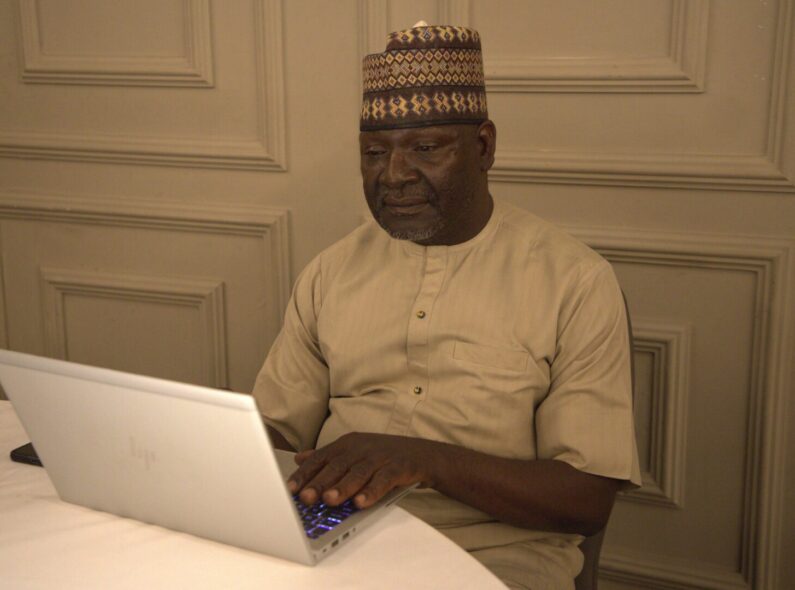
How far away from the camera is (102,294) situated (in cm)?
270

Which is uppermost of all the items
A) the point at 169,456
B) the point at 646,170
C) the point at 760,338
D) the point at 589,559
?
the point at 646,170

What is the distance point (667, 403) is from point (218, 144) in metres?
1.27

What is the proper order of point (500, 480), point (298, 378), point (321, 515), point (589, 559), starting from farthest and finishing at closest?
point (298, 378) < point (589, 559) < point (500, 480) < point (321, 515)

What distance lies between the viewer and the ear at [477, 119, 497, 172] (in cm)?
167

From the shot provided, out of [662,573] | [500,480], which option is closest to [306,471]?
[500,480]

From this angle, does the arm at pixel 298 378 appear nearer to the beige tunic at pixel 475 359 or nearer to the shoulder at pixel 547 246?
the beige tunic at pixel 475 359

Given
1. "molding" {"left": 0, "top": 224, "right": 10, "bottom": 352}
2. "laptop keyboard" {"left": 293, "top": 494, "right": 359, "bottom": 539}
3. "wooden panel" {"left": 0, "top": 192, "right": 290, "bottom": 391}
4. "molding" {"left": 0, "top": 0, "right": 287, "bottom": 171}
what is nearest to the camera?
"laptop keyboard" {"left": 293, "top": 494, "right": 359, "bottom": 539}

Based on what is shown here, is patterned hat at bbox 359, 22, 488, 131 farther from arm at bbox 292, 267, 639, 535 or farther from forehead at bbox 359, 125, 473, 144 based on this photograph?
arm at bbox 292, 267, 639, 535

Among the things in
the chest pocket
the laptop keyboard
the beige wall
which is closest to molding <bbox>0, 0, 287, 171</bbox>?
the beige wall

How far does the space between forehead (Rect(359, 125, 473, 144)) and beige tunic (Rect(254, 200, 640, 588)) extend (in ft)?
0.58

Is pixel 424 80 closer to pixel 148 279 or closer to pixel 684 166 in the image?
pixel 684 166

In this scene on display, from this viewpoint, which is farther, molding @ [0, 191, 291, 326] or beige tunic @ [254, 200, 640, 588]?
molding @ [0, 191, 291, 326]

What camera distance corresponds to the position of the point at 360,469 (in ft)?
4.01

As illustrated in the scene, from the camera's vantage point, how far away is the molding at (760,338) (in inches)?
76.9
